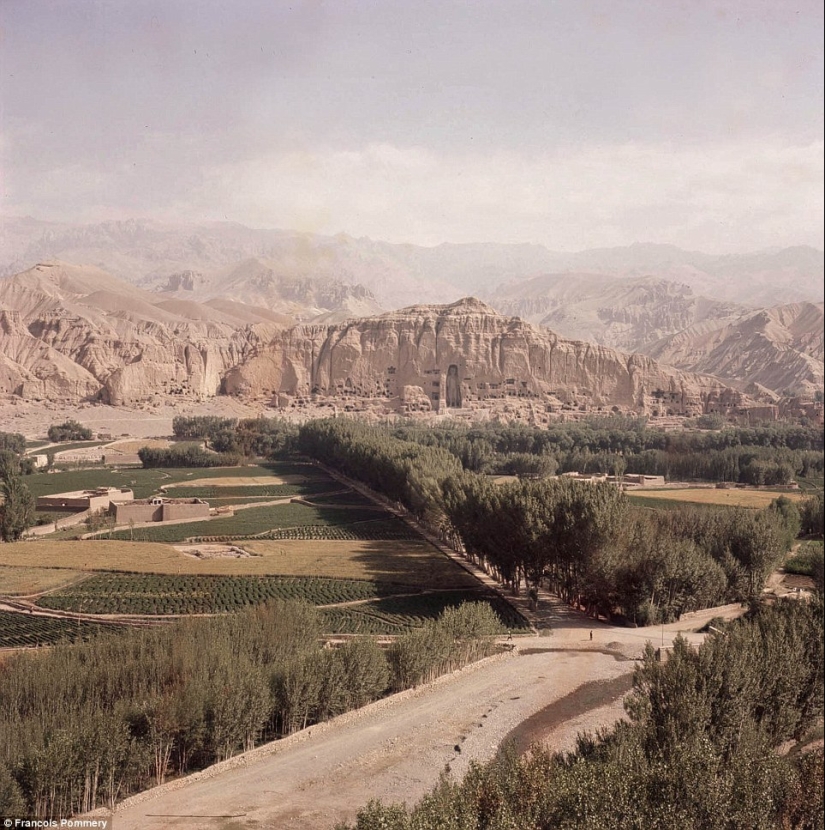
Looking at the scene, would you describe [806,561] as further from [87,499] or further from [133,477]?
[87,499]

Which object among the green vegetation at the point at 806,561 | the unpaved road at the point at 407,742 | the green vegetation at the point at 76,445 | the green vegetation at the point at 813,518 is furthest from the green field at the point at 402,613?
the green vegetation at the point at 813,518

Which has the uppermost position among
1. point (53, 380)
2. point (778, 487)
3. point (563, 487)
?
point (53, 380)

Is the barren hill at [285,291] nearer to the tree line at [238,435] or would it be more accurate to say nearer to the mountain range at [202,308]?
the mountain range at [202,308]

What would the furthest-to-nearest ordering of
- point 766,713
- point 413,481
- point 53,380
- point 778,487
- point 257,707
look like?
point 778,487 → point 413,481 → point 53,380 → point 766,713 → point 257,707

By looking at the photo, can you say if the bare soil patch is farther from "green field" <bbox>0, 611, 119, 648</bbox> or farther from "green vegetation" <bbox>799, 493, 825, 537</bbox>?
"green vegetation" <bbox>799, 493, 825, 537</bbox>

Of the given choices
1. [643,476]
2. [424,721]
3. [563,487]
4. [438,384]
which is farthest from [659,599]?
[438,384]

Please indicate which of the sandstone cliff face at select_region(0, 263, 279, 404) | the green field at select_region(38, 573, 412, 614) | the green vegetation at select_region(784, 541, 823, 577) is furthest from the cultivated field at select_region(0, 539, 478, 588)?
the green vegetation at select_region(784, 541, 823, 577)

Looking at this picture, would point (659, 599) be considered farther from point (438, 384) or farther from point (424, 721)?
point (438, 384)

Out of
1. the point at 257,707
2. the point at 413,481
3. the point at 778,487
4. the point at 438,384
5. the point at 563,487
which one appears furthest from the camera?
the point at 438,384
